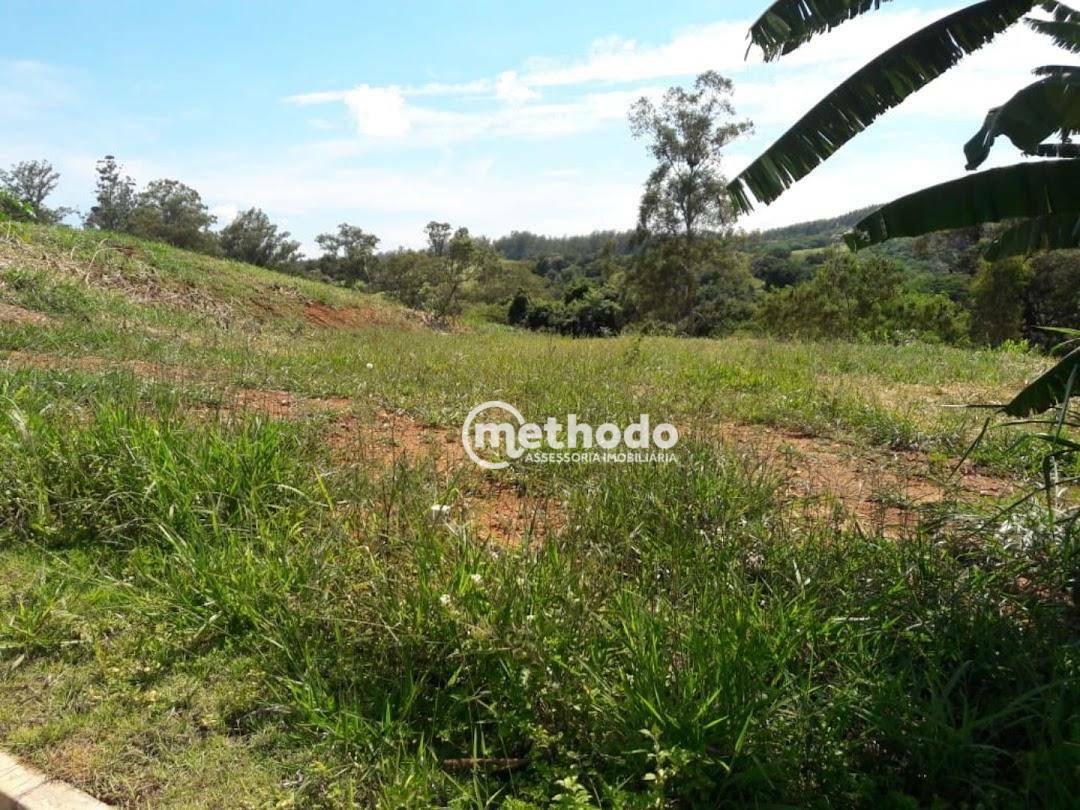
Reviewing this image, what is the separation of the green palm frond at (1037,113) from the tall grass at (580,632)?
61.4 inches

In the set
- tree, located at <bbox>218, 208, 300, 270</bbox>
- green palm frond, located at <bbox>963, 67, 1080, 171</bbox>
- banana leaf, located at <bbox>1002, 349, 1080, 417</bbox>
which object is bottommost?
banana leaf, located at <bbox>1002, 349, 1080, 417</bbox>

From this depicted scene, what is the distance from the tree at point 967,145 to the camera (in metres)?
2.26

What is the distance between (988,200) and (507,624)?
2.31 m

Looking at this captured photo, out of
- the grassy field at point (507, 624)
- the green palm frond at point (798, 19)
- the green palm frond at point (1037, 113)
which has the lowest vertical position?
the grassy field at point (507, 624)

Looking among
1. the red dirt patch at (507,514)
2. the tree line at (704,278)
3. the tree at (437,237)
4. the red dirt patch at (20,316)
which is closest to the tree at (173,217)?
the tree line at (704,278)

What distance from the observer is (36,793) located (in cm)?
179

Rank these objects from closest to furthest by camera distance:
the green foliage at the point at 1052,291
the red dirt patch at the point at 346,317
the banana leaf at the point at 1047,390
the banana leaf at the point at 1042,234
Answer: the banana leaf at the point at 1047,390
the banana leaf at the point at 1042,234
the red dirt patch at the point at 346,317
the green foliage at the point at 1052,291

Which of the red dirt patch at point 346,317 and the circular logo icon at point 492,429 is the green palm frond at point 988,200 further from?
the red dirt patch at point 346,317

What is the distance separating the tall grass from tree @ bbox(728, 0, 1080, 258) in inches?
52.0

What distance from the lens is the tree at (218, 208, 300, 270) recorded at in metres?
40.8

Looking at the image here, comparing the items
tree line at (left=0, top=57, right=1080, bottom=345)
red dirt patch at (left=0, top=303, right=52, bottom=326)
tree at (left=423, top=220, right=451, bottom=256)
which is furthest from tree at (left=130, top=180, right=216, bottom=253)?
red dirt patch at (left=0, top=303, right=52, bottom=326)

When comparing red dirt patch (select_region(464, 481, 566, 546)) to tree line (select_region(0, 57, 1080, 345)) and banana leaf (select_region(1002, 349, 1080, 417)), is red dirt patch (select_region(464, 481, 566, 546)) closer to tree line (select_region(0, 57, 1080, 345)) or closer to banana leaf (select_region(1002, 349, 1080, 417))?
banana leaf (select_region(1002, 349, 1080, 417))

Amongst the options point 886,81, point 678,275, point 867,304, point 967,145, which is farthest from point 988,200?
point 867,304

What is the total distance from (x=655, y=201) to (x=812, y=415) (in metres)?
23.1
